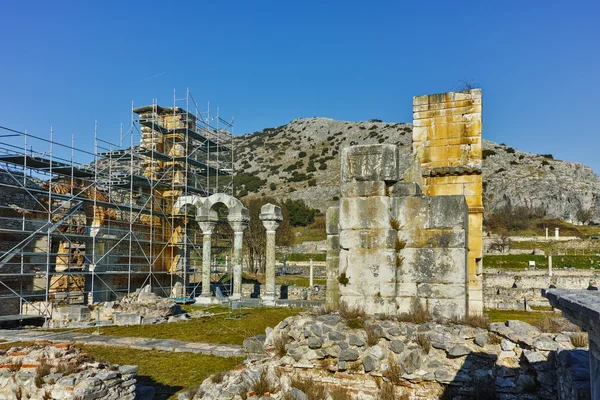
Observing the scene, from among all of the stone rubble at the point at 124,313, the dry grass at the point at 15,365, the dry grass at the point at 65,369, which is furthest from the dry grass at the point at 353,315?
the stone rubble at the point at 124,313

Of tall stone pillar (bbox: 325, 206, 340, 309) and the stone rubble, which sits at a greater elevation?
tall stone pillar (bbox: 325, 206, 340, 309)

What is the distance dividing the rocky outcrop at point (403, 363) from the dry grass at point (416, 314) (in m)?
0.12

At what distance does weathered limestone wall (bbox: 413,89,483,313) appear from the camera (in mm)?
9594

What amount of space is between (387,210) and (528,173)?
214ft

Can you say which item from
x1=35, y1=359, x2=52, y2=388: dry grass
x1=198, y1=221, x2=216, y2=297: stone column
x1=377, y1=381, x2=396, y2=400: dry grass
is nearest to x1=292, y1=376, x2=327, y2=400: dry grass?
x1=377, y1=381, x2=396, y2=400: dry grass

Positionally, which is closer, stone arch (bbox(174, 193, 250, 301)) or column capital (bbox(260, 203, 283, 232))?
column capital (bbox(260, 203, 283, 232))

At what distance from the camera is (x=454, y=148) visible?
992cm

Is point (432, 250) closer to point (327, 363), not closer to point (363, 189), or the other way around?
point (363, 189)

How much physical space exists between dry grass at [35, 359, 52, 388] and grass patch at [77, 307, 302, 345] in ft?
20.4

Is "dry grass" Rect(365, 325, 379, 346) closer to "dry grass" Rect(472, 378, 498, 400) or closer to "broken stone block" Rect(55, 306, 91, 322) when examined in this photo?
"dry grass" Rect(472, 378, 498, 400)

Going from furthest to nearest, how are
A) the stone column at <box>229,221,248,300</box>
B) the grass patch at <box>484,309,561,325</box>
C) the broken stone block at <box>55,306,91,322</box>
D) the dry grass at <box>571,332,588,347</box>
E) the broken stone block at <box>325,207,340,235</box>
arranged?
the stone column at <box>229,221,248,300</box> < the broken stone block at <box>55,306,91,322</box> < the grass patch at <box>484,309,561,325</box> < the broken stone block at <box>325,207,340,235</box> < the dry grass at <box>571,332,588,347</box>

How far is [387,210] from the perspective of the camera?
21.8ft

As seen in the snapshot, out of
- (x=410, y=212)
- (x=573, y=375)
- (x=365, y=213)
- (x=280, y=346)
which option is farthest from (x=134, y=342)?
(x=573, y=375)

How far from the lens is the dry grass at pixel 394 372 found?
5682 mm
